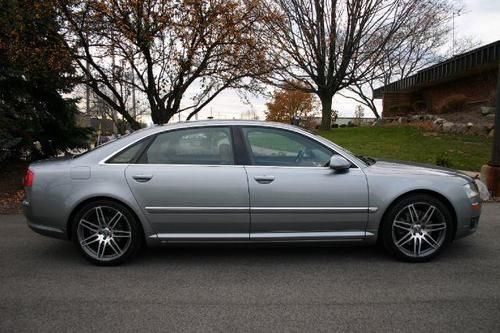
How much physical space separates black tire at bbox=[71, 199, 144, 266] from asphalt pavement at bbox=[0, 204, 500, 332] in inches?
4.8

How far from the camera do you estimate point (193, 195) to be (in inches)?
171

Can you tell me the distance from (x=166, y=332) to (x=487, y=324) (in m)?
2.40

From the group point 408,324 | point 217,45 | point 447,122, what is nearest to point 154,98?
point 217,45

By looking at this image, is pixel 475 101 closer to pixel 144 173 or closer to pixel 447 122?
pixel 447 122

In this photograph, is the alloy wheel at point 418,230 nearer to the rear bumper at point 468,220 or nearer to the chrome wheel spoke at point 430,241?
the chrome wheel spoke at point 430,241

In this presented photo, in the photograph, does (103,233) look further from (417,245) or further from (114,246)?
(417,245)

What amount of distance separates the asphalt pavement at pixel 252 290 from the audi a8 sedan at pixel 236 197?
309 millimetres

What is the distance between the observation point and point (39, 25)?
8703 millimetres

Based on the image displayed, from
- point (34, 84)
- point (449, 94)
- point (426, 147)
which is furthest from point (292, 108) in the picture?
point (34, 84)

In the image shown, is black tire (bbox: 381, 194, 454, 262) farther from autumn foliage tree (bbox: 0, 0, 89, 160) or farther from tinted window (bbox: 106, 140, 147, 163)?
autumn foliage tree (bbox: 0, 0, 89, 160)

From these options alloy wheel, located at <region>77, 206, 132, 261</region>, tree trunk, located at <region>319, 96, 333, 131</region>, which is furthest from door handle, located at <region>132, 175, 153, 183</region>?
tree trunk, located at <region>319, 96, 333, 131</region>

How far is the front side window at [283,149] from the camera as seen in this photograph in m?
4.55

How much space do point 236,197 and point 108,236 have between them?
4.69ft

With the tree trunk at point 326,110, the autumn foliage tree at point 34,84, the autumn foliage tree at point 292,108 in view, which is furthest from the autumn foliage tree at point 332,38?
the autumn foliage tree at point 292,108
